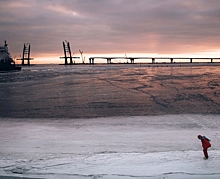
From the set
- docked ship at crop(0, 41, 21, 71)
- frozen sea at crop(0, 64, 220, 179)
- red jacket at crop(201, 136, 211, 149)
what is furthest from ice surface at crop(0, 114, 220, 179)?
docked ship at crop(0, 41, 21, 71)

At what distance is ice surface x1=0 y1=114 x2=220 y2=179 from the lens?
179 inches

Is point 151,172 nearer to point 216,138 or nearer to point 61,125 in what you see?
point 216,138

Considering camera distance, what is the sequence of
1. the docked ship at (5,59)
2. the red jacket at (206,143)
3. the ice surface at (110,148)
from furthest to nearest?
1. the docked ship at (5,59)
2. the red jacket at (206,143)
3. the ice surface at (110,148)

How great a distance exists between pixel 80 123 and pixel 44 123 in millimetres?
1174

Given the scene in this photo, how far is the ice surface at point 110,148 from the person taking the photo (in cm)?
454

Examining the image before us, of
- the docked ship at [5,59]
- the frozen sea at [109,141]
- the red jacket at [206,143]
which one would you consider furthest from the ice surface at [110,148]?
the docked ship at [5,59]

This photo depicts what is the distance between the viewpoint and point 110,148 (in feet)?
19.9

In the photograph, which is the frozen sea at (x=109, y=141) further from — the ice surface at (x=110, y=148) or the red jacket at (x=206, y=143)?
the red jacket at (x=206, y=143)

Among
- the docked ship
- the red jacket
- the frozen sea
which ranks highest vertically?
the docked ship

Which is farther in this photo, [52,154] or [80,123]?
[80,123]

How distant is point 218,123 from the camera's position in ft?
27.3

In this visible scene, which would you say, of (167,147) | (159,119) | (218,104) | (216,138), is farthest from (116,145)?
(218,104)

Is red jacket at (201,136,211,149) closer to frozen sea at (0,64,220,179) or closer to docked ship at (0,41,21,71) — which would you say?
frozen sea at (0,64,220,179)

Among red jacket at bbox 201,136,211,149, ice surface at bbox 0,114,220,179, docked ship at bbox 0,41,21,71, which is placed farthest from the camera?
docked ship at bbox 0,41,21,71
